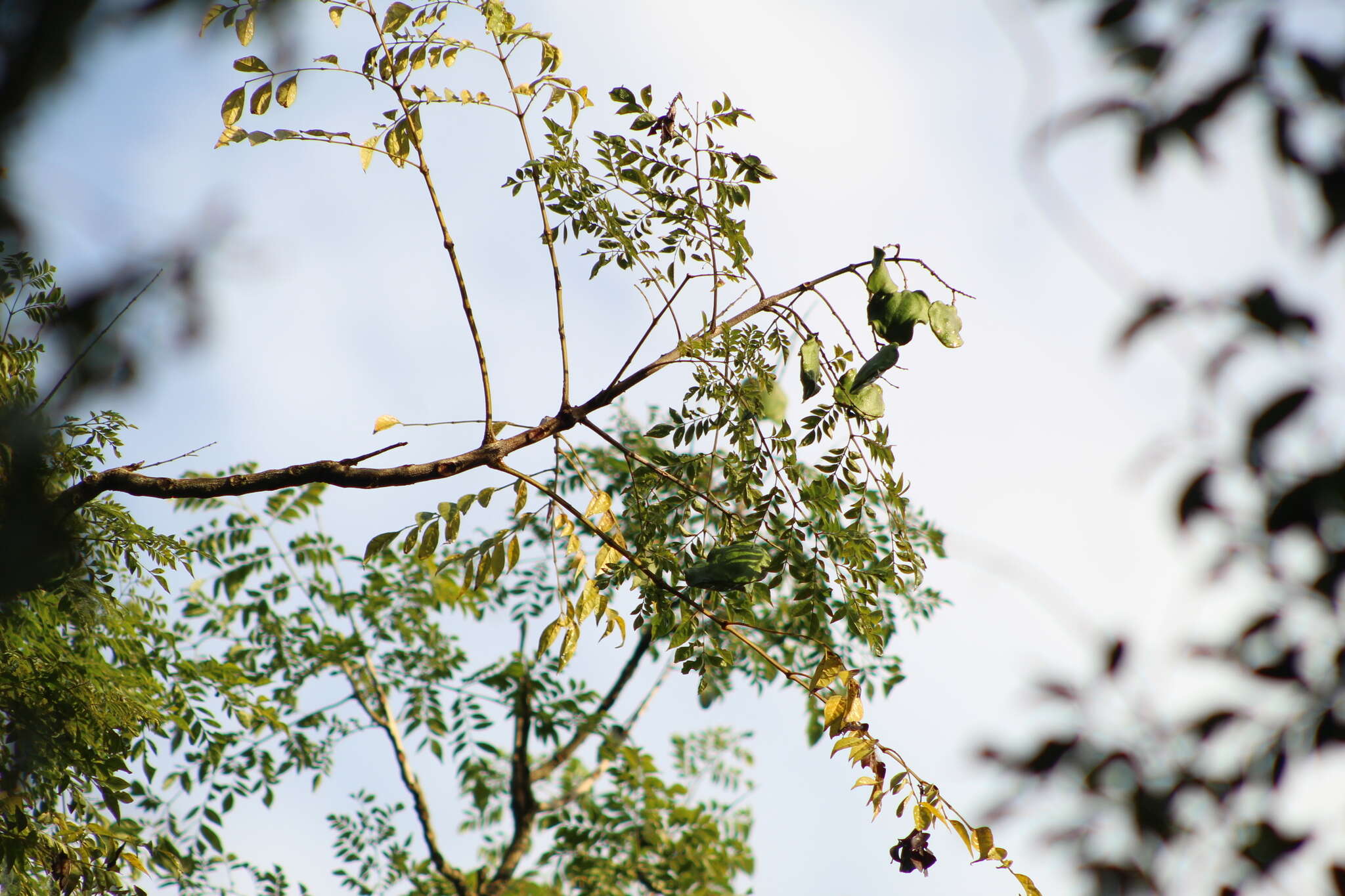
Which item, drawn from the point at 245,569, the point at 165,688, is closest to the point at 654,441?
the point at 245,569

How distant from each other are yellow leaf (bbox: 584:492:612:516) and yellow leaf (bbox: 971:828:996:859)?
1.10 metres

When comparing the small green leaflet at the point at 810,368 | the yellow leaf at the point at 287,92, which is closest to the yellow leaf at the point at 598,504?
Result: the small green leaflet at the point at 810,368

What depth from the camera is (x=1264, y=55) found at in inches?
38.7

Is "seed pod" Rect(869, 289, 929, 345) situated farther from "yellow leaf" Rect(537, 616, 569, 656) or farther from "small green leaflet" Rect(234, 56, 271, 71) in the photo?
"small green leaflet" Rect(234, 56, 271, 71)

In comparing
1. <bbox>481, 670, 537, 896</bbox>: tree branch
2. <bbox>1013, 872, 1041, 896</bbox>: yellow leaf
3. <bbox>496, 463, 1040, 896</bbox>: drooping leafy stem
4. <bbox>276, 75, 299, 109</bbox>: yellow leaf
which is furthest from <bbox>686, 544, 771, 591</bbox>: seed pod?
<bbox>481, 670, 537, 896</bbox>: tree branch

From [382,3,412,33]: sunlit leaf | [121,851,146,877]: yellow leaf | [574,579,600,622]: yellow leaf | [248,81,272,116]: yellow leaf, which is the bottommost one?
[121,851,146,877]: yellow leaf

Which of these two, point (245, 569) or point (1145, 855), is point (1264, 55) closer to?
point (1145, 855)

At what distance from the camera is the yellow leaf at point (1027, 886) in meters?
2.20

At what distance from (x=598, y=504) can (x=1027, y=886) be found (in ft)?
4.14

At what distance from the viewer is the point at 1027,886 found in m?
2.20

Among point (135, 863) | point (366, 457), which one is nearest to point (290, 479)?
point (366, 457)

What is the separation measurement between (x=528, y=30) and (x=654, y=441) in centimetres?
372

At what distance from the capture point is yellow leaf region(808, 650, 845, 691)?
2262 millimetres

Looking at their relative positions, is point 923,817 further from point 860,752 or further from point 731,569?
point 731,569
